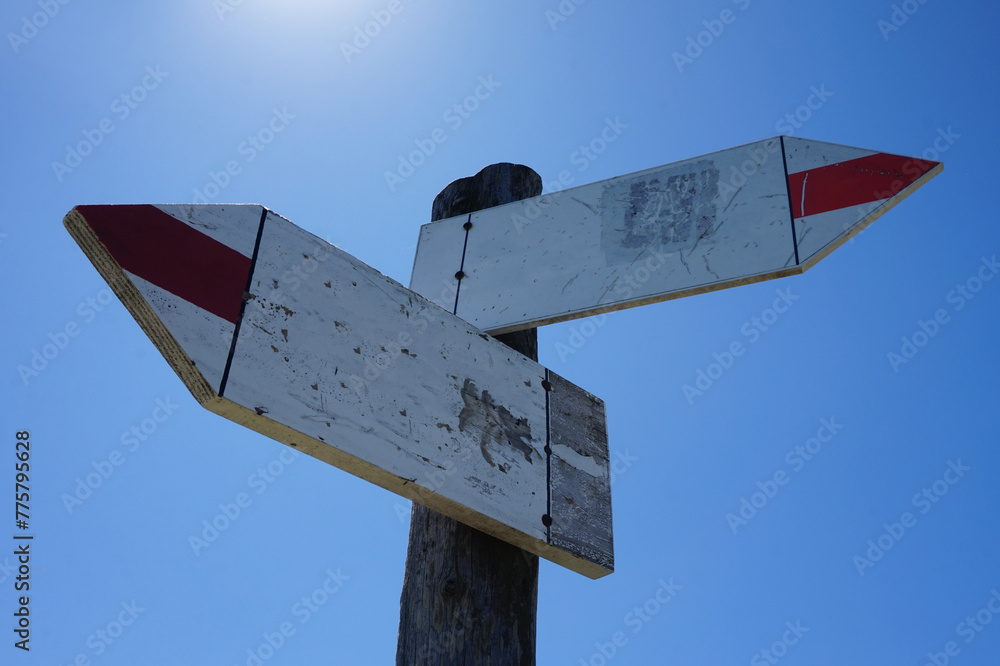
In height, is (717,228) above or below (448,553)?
above

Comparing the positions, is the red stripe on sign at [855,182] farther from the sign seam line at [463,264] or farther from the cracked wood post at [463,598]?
the cracked wood post at [463,598]

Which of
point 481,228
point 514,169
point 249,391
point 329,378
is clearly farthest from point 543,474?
point 514,169

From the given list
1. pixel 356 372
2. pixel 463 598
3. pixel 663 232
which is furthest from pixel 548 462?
pixel 663 232

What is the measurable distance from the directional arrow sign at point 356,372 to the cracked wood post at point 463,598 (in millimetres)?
177

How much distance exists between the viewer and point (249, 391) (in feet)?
4.21

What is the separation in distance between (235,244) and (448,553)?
80 centimetres

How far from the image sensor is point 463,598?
1.75 metres

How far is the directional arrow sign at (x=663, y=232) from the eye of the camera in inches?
71.2

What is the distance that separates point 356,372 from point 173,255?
346 mm

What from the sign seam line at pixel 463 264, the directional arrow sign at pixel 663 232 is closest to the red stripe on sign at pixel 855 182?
the directional arrow sign at pixel 663 232

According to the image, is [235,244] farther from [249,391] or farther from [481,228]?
[481,228]

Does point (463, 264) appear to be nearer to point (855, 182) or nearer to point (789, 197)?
point (789, 197)

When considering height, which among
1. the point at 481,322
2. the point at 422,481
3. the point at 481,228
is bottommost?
the point at 422,481

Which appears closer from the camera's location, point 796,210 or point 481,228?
point 796,210
